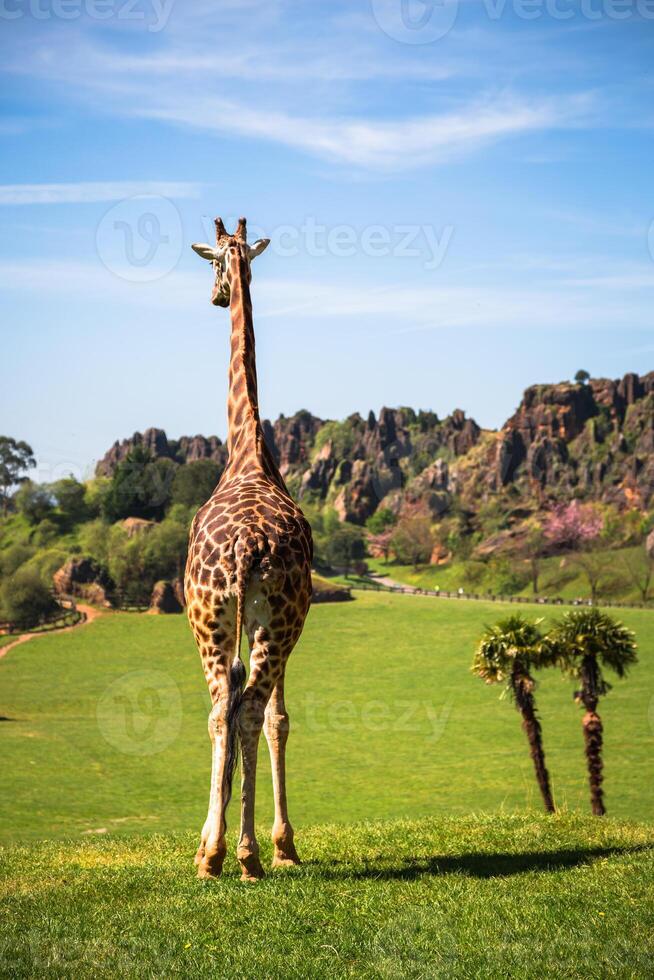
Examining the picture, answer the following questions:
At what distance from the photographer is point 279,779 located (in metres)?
13.3

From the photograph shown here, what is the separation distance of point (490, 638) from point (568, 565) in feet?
→ 304

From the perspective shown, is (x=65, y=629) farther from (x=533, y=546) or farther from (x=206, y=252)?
(x=206, y=252)

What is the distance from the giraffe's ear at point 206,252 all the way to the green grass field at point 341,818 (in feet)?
29.0

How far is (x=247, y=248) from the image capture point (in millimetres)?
15984

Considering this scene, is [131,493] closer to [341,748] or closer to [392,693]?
[392,693]

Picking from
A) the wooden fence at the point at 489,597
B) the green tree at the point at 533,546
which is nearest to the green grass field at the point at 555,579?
the green tree at the point at 533,546

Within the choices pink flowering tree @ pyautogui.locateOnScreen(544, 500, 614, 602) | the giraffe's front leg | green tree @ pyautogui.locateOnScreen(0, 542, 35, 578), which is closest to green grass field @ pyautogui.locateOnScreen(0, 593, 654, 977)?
the giraffe's front leg

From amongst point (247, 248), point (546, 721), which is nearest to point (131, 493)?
point (546, 721)

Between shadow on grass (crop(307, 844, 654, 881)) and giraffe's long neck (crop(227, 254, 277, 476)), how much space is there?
532cm

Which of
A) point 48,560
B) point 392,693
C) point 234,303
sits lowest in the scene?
point 392,693

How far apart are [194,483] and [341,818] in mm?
97632

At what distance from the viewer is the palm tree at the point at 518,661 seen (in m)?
31.2

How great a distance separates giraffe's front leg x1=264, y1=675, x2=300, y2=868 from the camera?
1322 centimetres

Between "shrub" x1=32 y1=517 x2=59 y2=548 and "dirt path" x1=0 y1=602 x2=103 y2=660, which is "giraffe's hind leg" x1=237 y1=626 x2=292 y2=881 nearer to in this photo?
"dirt path" x1=0 y1=602 x2=103 y2=660
